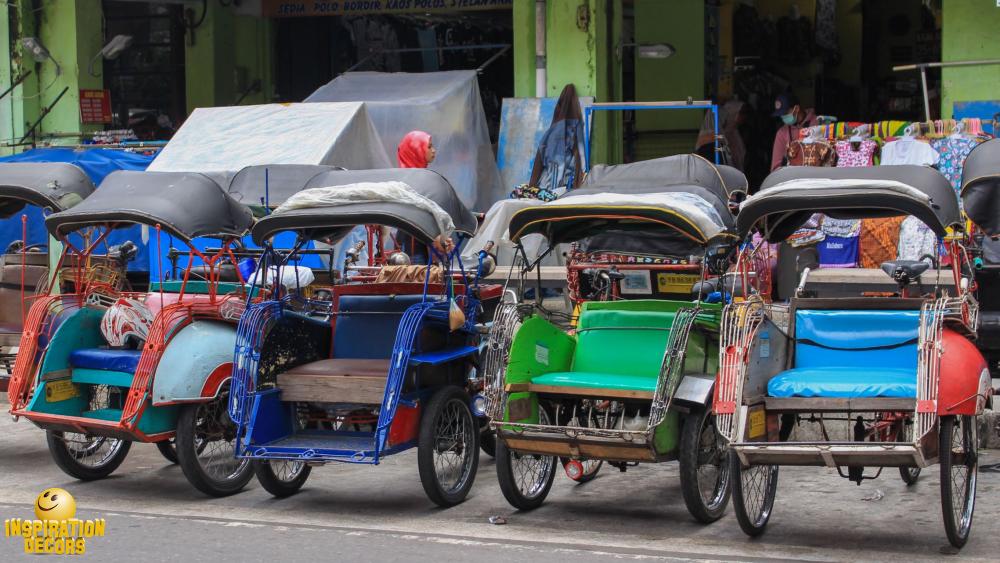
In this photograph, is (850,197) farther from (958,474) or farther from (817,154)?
(817,154)

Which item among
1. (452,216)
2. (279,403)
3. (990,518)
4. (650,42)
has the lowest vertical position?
(990,518)

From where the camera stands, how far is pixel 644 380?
25.5ft

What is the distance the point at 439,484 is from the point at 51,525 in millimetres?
2336

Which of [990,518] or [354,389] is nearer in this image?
[990,518]

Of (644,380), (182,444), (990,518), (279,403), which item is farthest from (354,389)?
(990,518)

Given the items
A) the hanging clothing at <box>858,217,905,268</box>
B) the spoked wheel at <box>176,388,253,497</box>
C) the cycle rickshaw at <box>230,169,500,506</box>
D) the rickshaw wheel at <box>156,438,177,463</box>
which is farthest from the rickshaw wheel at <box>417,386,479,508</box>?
the hanging clothing at <box>858,217,905,268</box>

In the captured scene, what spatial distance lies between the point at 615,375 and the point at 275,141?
8113 millimetres

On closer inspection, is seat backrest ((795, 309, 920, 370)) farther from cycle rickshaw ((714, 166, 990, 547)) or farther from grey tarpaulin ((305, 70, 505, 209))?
grey tarpaulin ((305, 70, 505, 209))

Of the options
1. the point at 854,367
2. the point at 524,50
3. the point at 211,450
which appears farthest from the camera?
the point at 524,50

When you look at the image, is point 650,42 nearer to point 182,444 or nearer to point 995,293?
point 995,293

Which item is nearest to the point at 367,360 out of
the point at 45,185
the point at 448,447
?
the point at 448,447

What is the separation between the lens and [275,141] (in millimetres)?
15078

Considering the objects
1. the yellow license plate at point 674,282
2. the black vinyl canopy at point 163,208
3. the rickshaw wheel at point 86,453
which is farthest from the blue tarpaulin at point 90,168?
the yellow license plate at point 674,282

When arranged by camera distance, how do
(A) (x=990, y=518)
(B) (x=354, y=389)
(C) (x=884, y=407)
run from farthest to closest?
1. (B) (x=354, y=389)
2. (A) (x=990, y=518)
3. (C) (x=884, y=407)
